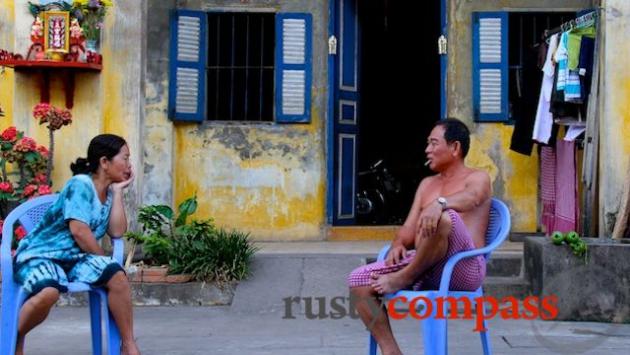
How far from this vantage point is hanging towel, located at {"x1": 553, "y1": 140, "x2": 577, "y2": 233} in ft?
28.5

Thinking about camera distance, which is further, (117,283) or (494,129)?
(494,129)

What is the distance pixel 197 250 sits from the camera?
795 cm

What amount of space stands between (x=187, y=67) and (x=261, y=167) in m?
1.32

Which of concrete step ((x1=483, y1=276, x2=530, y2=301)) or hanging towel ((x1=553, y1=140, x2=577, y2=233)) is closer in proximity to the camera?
concrete step ((x1=483, y1=276, x2=530, y2=301))

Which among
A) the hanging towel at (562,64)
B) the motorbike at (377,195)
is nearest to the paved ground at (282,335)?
the hanging towel at (562,64)

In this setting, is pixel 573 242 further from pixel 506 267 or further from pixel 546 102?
pixel 546 102

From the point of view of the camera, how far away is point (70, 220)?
194 inches

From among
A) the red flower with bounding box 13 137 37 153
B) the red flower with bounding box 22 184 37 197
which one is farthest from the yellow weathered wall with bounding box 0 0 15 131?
the red flower with bounding box 22 184 37 197

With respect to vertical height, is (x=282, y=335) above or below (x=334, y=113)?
below

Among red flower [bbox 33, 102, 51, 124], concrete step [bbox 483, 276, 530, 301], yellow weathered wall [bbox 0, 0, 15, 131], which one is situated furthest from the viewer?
yellow weathered wall [bbox 0, 0, 15, 131]

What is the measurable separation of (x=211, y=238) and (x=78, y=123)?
2.02 m

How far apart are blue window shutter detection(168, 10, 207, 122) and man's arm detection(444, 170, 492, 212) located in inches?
210

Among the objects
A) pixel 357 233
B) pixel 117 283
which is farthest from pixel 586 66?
pixel 117 283

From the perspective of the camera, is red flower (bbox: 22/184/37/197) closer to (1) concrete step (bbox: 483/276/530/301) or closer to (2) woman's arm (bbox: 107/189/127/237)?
(2) woman's arm (bbox: 107/189/127/237)
